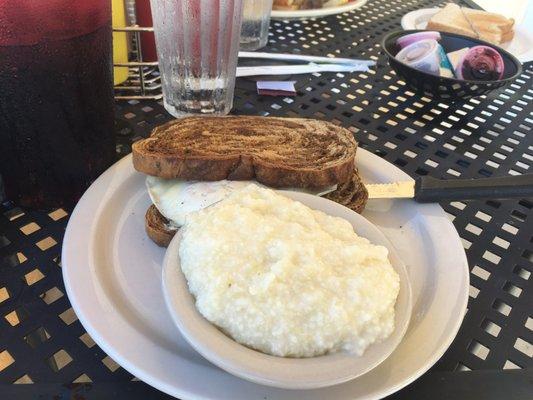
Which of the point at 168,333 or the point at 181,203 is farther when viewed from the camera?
the point at 181,203

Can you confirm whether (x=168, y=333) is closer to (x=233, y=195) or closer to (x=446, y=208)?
(x=233, y=195)

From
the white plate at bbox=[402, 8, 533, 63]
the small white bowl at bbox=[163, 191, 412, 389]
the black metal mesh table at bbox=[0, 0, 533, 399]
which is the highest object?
the white plate at bbox=[402, 8, 533, 63]

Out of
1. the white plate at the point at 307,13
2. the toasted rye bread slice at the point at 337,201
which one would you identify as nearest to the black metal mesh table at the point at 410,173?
the white plate at the point at 307,13

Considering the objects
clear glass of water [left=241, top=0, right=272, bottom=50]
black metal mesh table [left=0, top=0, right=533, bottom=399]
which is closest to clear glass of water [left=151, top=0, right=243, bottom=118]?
→ black metal mesh table [left=0, top=0, right=533, bottom=399]

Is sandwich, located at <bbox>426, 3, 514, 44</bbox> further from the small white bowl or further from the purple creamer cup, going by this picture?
the small white bowl

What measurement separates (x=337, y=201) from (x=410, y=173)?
0.27 metres

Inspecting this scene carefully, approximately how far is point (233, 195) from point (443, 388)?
353 mm

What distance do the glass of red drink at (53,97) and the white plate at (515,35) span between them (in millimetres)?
1071

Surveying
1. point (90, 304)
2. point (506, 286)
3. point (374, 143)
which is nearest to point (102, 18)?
point (90, 304)

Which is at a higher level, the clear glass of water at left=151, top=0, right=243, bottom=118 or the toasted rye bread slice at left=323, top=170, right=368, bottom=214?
the clear glass of water at left=151, top=0, right=243, bottom=118

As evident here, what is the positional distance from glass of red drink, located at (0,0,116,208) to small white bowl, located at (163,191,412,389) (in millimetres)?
318

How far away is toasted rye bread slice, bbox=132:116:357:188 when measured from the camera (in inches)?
29.9

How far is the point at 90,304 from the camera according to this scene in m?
0.58

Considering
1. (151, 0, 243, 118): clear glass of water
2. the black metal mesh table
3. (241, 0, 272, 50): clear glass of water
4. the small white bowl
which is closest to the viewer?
the small white bowl
